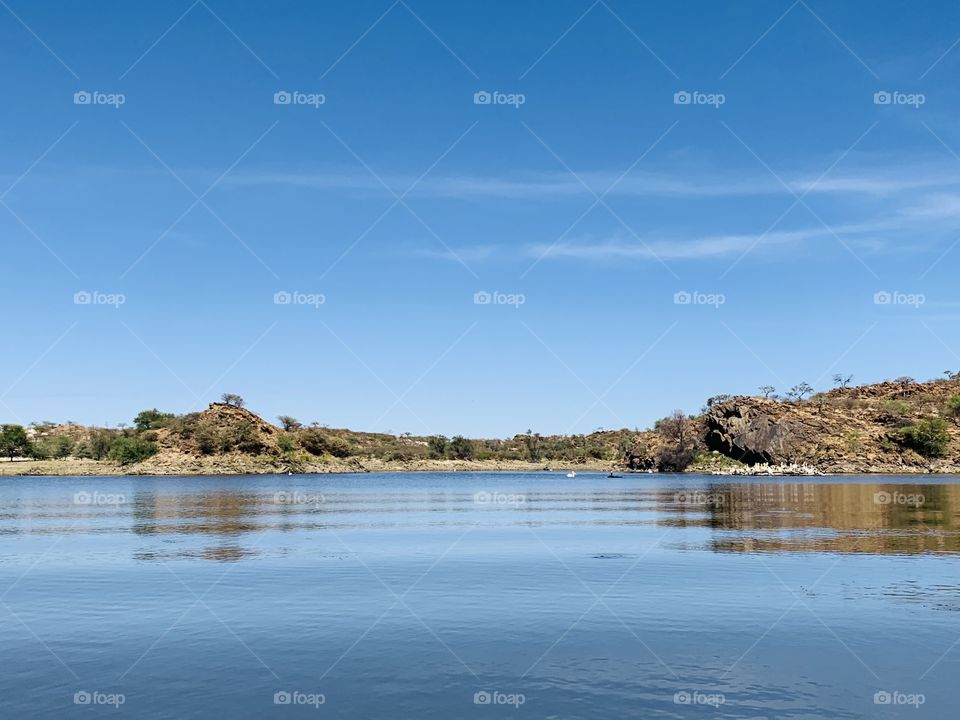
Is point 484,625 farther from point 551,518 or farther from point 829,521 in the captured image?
point 551,518

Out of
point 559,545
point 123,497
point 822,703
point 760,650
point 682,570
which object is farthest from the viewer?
point 123,497

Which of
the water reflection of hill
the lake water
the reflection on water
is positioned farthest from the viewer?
the reflection on water

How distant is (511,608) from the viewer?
116 feet

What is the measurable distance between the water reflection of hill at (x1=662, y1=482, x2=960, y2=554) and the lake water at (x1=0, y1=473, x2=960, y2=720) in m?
0.69

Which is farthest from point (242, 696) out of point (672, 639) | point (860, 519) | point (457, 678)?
point (860, 519)

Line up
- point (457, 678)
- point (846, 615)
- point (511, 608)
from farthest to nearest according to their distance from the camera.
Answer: point (511, 608), point (846, 615), point (457, 678)

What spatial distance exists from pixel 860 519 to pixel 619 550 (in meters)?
35.2

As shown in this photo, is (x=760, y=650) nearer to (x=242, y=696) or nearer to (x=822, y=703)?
(x=822, y=703)

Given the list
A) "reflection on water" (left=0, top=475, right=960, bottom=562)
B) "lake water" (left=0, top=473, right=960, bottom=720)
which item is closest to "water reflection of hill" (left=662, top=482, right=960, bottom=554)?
"reflection on water" (left=0, top=475, right=960, bottom=562)

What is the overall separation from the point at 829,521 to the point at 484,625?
56619mm

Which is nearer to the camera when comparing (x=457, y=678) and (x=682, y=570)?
(x=457, y=678)

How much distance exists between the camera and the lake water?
73.9 feet

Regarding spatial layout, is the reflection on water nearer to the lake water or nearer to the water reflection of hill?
the water reflection of hill

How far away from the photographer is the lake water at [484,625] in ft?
73.9
